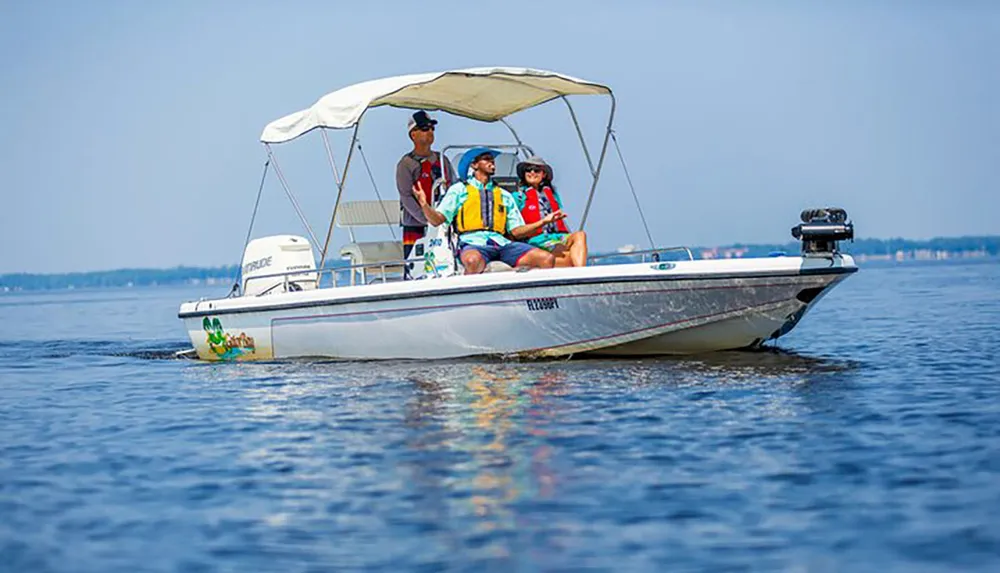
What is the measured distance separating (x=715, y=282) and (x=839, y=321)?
10.6 metres

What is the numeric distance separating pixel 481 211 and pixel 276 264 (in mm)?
2754

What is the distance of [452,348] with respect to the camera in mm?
12469

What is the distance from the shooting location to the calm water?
5387 millimetres

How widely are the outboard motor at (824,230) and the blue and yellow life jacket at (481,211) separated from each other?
9.55 feet

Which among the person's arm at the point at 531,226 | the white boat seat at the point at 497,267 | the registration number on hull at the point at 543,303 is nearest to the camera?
the registration number on hull at the point at 543,303

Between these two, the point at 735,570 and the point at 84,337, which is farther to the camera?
the point at 84,337

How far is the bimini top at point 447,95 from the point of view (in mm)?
12742

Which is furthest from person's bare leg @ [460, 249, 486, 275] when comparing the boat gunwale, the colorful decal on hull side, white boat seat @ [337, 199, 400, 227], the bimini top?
the colorful decal on hull side

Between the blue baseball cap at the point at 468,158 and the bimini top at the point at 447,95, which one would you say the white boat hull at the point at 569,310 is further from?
the bimini top at the point at 447,95

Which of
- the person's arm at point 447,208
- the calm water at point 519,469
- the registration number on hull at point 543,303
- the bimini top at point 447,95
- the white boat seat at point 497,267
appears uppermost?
the bimini top at point 447,95

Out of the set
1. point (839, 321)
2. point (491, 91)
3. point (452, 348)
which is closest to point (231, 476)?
point (452, 348)

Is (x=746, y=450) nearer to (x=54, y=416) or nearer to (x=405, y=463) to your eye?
(x=405, y=463)

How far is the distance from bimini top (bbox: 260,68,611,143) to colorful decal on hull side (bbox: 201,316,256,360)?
2099mm

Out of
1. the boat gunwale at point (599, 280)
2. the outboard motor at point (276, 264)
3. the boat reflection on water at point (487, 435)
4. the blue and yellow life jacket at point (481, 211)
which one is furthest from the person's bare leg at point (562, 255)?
the outboard motor at point (276, 264)
